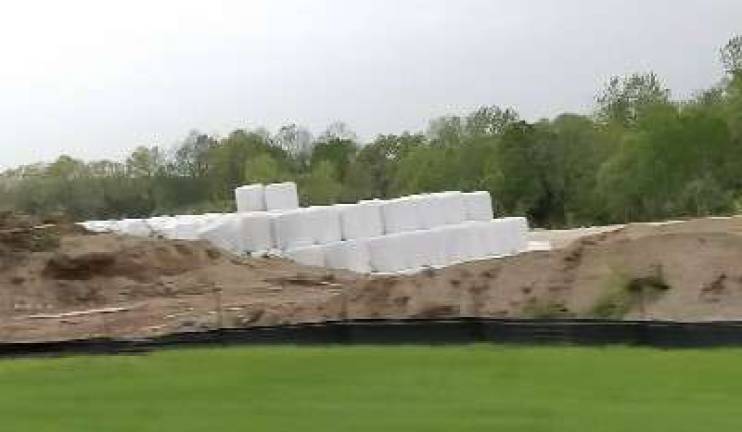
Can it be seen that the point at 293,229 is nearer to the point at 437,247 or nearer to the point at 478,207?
the point at 437,247

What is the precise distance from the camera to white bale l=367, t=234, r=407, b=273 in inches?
1483

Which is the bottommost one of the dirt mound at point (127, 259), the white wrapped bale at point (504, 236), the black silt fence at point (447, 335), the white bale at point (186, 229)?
the white wrapped bale at point (504, 236)

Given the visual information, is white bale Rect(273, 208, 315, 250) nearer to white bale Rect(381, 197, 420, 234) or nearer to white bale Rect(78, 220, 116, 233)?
white bale Rect(381, 197, 420, 234)

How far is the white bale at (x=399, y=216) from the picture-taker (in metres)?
38.9

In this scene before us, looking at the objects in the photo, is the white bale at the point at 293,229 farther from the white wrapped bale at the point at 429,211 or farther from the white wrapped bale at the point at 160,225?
the white wrapped bale at the point at 429,211

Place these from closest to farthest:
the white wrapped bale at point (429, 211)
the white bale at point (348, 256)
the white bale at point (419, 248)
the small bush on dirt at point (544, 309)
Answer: the small bush on dirt at point (544, 309)
the white bale at point (348, 256)
the white bale at point (419, 248)
the white wrapped bale at point (429, 211)

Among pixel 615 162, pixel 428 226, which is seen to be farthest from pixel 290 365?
pixel 615 162

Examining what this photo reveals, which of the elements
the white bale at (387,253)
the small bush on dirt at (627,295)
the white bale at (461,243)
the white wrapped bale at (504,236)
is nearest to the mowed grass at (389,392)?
the small bush on dirt at (627,295)

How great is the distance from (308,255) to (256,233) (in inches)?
77.0

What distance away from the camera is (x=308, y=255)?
36750mm

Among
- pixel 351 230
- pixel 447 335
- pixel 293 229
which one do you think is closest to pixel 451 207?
pixel 351 230

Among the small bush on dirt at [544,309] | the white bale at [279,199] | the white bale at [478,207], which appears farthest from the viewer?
the white bale at [478,207]

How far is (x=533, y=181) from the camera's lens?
8475 centimetres

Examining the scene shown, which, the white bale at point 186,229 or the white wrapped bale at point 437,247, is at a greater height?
the white bale at point 186,229
